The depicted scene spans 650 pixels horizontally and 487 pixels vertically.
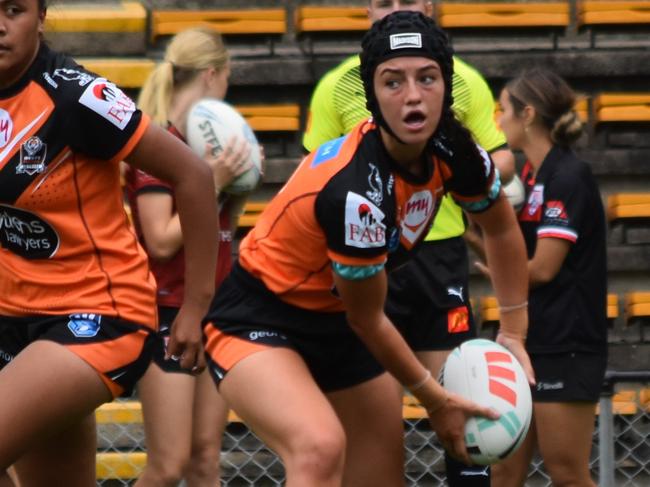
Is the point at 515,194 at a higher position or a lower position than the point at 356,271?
lower

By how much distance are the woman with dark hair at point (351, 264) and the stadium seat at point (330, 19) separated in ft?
15.4

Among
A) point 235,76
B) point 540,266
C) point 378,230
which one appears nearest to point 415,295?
point 540,266

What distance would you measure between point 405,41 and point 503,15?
5.37m

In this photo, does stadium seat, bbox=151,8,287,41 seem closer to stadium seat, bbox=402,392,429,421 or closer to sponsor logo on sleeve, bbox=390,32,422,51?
stadium seat, bbox=402,392,429,421

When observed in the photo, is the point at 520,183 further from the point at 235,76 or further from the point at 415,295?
the point at 235,76

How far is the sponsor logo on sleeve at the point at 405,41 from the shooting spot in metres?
4.54

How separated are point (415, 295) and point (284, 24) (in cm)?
406

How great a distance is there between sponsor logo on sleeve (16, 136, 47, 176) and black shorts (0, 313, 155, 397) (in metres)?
0.41

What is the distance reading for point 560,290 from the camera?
21.1 ft

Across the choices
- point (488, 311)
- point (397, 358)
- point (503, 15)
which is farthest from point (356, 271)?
point (503, 15)

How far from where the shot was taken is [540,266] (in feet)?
20.8

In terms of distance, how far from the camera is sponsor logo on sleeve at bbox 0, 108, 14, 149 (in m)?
4.32

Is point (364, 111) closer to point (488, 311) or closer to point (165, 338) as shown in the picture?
point (165, 338)

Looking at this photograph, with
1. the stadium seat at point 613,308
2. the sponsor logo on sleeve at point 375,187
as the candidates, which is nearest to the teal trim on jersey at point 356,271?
the sponsor logo on sleeve at point 375,187
